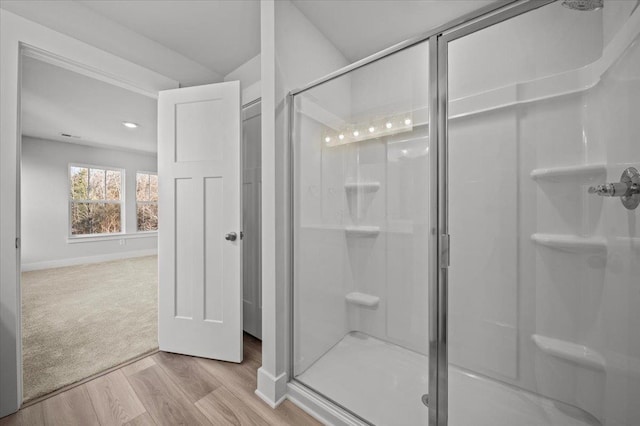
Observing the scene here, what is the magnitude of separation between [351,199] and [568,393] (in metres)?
1.35

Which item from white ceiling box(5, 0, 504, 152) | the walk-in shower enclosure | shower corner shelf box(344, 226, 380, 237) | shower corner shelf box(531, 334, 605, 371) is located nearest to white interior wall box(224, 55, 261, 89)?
white ceiling box(5, 0, 504, 152)

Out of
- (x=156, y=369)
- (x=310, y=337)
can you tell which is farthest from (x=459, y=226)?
(x=156, y=369)

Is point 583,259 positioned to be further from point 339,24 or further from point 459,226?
point 339,24

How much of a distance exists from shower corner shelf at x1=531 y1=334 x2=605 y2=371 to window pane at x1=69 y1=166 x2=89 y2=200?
7282 millimetres

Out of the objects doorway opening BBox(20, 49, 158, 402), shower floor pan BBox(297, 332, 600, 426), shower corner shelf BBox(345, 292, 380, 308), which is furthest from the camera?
doorway opening BBox(20, 49, 158, 402)

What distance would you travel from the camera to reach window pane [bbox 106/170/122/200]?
570 cm

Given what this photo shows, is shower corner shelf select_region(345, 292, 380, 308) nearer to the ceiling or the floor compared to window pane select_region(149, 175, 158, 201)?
nearer to the floor

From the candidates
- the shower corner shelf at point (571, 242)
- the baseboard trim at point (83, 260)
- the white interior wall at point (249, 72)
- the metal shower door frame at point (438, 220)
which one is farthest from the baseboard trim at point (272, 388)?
the baseboard trim at point (83, 260)

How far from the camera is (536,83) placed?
1.15 metres

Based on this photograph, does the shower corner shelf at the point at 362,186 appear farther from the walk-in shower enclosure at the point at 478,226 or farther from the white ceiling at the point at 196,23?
the white ceiling at the point at 196,23

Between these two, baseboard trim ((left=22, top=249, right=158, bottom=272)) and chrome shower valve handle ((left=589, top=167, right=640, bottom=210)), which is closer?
chrome shower valve handle ((left=589, top=167, right=640, bottom=210))

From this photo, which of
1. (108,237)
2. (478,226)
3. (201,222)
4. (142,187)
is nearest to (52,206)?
(108,237)

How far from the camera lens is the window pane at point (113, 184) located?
5703 mm

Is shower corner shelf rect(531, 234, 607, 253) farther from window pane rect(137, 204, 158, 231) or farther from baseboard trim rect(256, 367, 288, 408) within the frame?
window pane rect(137, 204, 158, 231)
